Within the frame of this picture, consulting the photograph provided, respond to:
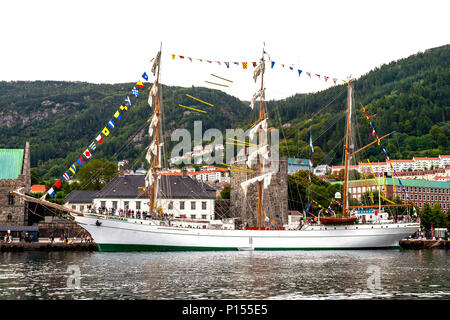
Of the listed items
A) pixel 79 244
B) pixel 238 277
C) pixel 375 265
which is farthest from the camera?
pixel 79 244

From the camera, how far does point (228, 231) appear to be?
51.4m

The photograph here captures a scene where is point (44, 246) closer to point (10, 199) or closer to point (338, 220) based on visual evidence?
point (10, 199)

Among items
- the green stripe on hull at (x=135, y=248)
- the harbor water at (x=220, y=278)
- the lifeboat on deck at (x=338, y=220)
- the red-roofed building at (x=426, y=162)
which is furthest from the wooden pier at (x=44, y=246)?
the red-roofed building at (x=426, y=162)

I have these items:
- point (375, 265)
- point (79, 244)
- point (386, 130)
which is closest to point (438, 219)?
point (375, 265)

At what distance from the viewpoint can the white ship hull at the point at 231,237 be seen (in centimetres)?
4869

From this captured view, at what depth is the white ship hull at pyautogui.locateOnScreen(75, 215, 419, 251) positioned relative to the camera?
160ft

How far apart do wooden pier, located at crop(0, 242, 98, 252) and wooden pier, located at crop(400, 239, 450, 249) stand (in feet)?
104

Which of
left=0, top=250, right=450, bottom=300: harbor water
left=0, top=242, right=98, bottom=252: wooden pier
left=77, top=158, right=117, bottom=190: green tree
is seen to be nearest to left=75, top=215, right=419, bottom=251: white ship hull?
left=0, top=242, right=98, bottom=252: wooden pier

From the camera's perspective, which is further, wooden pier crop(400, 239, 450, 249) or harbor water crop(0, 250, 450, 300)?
wooden pier crop(400, 239, 450, 249)

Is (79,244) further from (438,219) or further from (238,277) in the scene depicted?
(438,219)

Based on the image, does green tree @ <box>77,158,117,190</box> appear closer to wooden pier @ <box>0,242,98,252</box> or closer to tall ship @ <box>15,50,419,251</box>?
wooden pier @ <box>0,242,98,252</box>

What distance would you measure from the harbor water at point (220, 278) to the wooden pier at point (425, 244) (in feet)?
60.6
